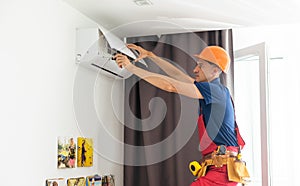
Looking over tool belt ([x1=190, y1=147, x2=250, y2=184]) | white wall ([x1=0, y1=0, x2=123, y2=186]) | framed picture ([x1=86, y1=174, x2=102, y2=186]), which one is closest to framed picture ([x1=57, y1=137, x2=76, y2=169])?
white wall ([x1=0, y1=0, x2=123, y2=186])

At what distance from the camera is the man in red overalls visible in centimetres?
299

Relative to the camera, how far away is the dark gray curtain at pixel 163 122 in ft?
13.3

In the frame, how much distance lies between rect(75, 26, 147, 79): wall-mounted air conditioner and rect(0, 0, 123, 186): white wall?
0.06 m

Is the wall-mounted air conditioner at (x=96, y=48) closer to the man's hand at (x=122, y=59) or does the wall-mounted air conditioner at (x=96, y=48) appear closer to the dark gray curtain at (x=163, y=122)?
the man's hand at (x=122, y=59)

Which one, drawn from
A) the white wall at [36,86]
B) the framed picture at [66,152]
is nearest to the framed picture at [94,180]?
the white wall at [36,86]

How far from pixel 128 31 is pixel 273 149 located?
1530 mm

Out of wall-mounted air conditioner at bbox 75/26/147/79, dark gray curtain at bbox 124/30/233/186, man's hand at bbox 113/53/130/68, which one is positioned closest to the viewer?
man's hand at bbox 113/53/130/68

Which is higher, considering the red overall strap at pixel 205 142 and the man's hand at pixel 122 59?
the man's hand at pixel 122 59

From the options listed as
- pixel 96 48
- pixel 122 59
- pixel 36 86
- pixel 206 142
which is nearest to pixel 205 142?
pixel 206 142

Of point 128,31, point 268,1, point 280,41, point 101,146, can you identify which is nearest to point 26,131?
point 101,146

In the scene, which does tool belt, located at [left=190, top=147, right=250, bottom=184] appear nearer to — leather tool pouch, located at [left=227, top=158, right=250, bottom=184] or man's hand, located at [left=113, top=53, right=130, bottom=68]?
leather tool pouch, located at [left=227, top=158, right=250, bottom=184]

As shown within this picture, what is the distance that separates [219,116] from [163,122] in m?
1.11

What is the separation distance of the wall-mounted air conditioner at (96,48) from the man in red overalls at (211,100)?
285 mm

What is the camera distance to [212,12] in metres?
3.45
